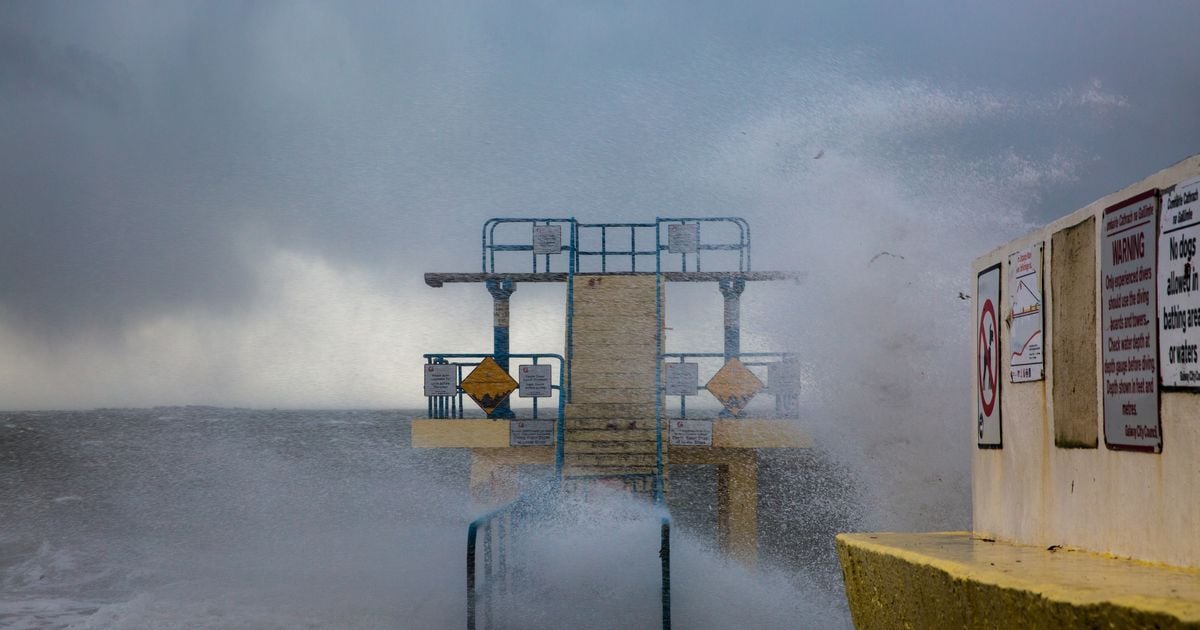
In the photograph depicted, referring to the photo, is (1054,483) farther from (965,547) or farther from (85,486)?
(85,486)

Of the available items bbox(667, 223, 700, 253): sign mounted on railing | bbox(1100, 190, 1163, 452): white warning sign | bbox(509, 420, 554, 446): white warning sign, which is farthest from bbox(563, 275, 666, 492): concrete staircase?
bbox(1100, 190, 1163, 452): white warning sign

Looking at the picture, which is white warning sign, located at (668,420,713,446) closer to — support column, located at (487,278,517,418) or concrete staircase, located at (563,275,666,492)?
concrete staircase, located at (563,275,666,492)

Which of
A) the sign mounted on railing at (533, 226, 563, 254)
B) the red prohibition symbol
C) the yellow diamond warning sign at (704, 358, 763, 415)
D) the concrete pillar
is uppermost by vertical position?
the sign mounted on railing at (533, 226, 563, 254)

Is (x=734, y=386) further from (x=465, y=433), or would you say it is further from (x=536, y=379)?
(x=465, y=433)

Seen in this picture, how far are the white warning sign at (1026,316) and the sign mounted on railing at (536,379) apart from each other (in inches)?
539

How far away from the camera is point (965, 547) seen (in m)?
A: 5.56

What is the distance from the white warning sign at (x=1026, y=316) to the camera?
5.93m

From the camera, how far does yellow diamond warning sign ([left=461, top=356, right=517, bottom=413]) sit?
1978cm

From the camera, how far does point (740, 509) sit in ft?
64.1

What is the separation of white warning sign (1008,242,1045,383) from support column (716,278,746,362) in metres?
14.7

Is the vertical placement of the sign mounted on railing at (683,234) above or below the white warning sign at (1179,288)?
above

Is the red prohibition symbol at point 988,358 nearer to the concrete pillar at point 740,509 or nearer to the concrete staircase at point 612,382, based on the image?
the concrete staircase at point 612,382

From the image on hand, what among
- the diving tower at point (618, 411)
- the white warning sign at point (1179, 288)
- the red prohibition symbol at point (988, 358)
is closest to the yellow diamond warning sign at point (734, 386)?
the diving tower at point (618, 411)

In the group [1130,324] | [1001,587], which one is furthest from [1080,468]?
[1001,587]
